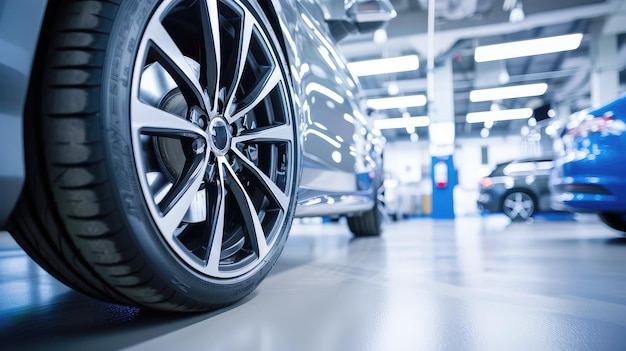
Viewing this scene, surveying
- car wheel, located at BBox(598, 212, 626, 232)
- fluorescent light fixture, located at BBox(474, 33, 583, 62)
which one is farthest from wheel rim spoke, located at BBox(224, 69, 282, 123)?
fluorescent light fixture, located at BBox(474, 33, 583, 62)

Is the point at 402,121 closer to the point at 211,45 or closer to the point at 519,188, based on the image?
the point at 519,188

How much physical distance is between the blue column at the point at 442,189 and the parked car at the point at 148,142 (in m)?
11.2

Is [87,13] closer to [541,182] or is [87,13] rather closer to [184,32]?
[184,32]

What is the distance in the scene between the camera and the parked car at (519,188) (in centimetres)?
775

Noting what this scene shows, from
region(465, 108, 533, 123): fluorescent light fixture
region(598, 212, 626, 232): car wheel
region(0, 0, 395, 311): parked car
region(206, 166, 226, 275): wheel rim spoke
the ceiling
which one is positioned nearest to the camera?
region(0, 0, 395, 311): parked car

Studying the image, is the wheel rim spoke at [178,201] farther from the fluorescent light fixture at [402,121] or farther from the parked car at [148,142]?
the fluorescent light fixture at [402,121]

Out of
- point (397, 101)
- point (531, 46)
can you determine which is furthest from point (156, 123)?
point (397, 101)

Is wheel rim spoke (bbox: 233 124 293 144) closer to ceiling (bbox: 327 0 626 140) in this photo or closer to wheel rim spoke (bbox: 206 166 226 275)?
wheel rim spoke (bbox: 206 166 226 275)

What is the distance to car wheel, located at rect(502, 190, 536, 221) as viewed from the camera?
7.80m

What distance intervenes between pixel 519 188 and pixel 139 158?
8.23 metres

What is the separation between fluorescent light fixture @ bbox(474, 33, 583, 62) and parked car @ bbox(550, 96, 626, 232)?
6.26 metres

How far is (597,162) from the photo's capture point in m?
3.00

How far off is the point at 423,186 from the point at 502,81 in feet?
26.8

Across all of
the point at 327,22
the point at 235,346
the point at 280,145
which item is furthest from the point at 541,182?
the point at 235,346
